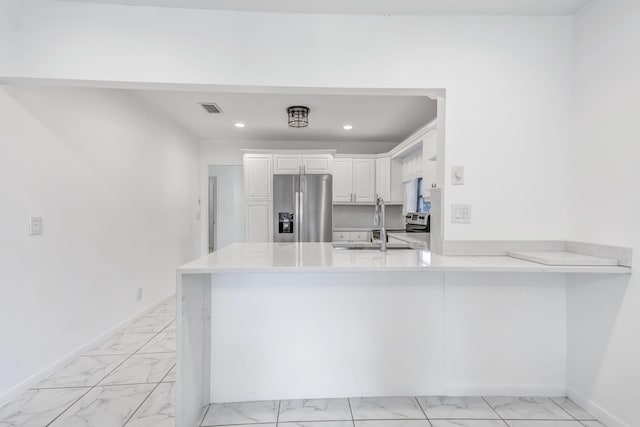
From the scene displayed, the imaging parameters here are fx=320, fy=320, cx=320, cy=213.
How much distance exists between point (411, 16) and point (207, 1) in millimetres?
1224

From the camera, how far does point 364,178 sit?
16.7 ft

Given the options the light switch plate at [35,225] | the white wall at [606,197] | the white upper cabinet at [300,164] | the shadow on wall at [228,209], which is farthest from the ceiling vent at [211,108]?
the white wall at [606,197]

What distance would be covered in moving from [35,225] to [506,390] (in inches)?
125

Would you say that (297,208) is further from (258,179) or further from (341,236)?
(341,236)

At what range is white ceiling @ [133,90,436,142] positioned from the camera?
333 centimetres

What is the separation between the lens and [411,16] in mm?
1982

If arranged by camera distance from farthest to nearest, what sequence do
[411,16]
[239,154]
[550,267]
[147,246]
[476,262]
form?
[239,154] < [147,246] < [411,16] < [476,262] < [550,267]

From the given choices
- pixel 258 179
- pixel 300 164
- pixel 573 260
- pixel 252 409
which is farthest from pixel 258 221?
pixel 573 260

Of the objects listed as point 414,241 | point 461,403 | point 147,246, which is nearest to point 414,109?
point 414,241

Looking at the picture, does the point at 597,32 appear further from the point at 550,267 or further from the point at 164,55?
the point at 164,55

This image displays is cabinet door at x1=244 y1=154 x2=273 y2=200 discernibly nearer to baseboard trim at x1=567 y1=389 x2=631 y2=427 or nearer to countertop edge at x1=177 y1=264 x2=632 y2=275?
countertop edge at x1=177 y1=264 x2=632 y2=275

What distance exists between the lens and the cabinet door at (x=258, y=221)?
4.84 metres

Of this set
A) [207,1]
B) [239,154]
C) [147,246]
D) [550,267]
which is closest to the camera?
[550,267]

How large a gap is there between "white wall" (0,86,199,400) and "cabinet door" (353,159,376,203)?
2743 millimetres
